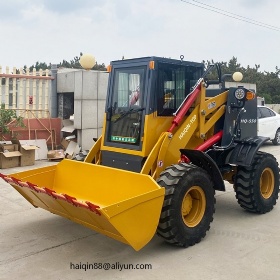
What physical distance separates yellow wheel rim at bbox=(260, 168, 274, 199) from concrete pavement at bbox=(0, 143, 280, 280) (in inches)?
19.6

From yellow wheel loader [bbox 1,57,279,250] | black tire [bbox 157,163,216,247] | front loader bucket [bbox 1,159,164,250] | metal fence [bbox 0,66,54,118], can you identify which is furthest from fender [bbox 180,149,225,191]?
metal fence [bbox 0,66,54,118]

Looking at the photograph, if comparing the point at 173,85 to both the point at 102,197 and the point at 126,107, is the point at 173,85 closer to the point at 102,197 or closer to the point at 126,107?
the point at 126,107

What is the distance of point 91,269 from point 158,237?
1.05 m

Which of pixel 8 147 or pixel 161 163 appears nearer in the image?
pixel 161 163

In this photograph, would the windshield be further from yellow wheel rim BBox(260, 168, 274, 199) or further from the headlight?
yellow wheel rim BBox(260, 168, 274, 199)

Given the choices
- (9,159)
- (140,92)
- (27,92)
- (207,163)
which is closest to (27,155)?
(9,159)

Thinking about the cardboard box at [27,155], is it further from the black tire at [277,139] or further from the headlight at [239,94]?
the black tire at [277,139]

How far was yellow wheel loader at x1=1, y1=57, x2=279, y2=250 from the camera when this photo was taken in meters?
3.97

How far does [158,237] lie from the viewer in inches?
176

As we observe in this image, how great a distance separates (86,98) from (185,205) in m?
6.79

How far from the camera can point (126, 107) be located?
483cm

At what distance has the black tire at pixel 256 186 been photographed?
521cm

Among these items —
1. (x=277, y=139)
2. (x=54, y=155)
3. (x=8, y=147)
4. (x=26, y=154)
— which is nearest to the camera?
(x=8, y=147)

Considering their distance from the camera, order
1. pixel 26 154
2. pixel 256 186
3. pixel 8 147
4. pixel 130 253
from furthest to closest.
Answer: pixel 26 154 < pixel 8 147 < pixel 256 186 < pixel 130 253
